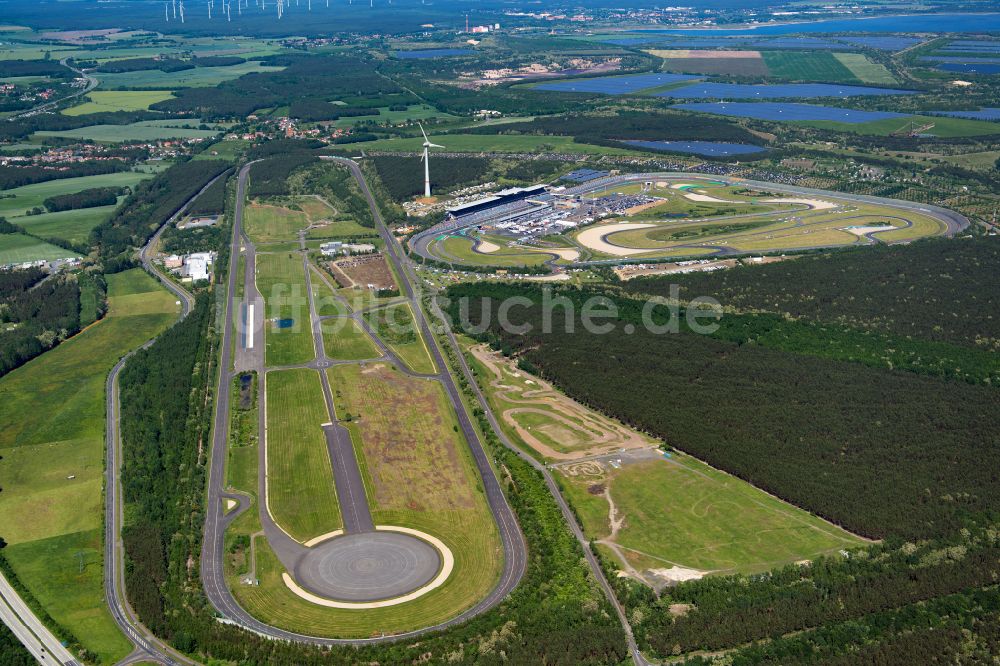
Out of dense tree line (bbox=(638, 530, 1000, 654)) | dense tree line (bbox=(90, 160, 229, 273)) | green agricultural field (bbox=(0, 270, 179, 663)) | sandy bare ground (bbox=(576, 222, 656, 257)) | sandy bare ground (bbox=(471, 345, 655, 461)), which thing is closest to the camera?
dense tree line (bbox=(638, 530, 1000, 654))

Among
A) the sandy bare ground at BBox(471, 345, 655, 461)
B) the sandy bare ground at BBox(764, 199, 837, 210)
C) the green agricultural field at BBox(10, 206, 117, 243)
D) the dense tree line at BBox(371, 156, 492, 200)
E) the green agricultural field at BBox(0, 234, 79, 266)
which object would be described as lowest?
the sandy bare ground at BBox(471, 345, 655, 461)

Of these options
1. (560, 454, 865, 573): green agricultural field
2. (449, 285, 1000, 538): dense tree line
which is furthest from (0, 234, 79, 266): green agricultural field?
(560, 454, 865, 573): green agricultural field

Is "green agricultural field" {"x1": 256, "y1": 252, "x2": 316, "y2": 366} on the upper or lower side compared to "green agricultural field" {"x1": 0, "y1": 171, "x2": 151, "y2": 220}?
lower

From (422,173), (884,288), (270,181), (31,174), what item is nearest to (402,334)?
(884,288)

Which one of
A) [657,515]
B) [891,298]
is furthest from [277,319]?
[891,298]

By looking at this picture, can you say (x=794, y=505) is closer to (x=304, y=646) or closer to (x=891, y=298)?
(x=304, y=646)

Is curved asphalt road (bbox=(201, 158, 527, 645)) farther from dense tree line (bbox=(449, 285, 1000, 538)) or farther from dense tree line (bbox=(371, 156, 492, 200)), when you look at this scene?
dense tree line (bbox=(371, 156, 492, 200))
